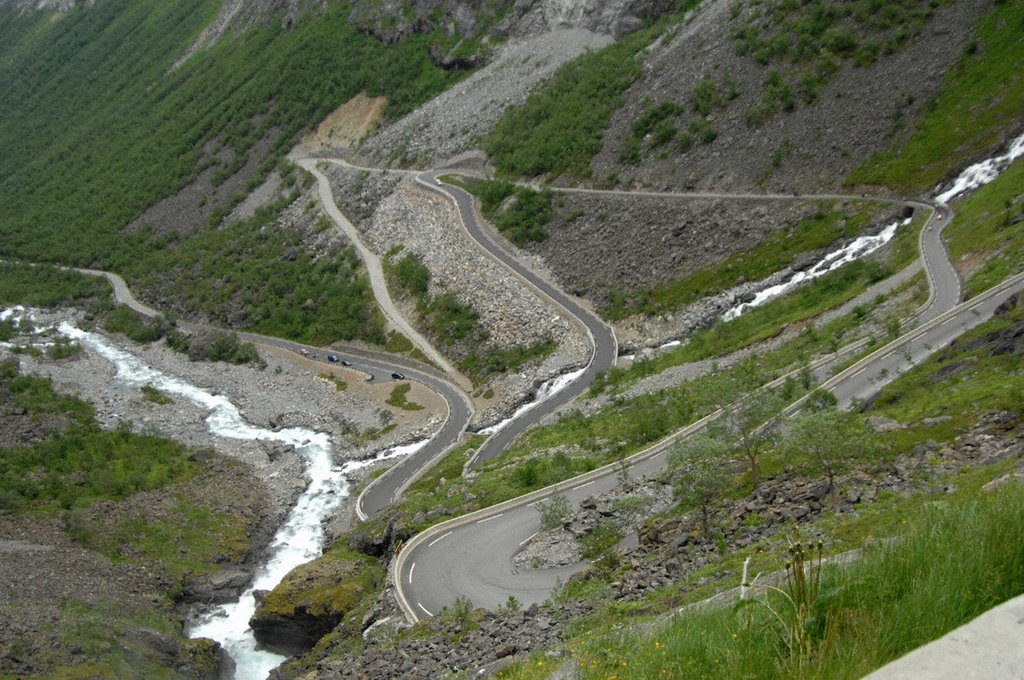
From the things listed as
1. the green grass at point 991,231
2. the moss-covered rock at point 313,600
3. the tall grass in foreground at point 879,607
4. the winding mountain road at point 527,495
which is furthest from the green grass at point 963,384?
the moss-covered rock at point 313,600

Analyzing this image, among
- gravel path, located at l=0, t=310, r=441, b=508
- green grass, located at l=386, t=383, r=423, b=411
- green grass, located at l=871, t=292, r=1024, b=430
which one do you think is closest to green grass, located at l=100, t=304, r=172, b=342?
gravel path, located at l=0, t=310, r=441, b=508

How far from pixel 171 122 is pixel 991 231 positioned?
121m

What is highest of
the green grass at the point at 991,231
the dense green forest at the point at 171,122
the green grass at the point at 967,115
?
the dense green forest at the point at 171,122

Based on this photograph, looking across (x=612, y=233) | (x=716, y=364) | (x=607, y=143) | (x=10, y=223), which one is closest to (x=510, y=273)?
(x=612, y=233)

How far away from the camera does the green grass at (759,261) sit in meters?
60.7

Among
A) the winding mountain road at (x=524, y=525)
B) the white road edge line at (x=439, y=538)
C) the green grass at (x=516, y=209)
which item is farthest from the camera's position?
the green grass at (x=516, y=209)

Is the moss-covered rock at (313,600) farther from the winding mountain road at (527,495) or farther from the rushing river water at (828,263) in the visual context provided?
the rushing river water at (828,263)

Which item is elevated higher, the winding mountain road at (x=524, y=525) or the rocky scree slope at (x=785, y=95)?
the rocky scree slope at (x=785, y=95)

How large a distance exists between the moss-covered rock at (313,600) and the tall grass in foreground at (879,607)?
28132 millimetres

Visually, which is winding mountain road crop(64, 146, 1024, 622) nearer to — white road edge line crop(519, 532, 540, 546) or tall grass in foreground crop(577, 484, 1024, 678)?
white road edge line crop(519, 532, 540, 546)

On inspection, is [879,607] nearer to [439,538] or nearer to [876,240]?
[439,538]

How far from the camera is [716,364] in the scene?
49344 mm

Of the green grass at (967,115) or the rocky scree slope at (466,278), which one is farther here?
the rocky scree slope at (466,278)

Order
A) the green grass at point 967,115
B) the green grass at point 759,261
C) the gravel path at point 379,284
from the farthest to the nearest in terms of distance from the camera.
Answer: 1. the gravel path at point 379,284
2. the green grass at point 759,261
3. the green grass at point 967,115
